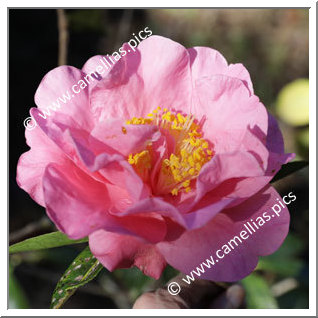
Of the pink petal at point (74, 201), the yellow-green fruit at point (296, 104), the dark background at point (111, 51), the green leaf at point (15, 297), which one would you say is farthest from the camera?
the yellow-green fruit at point (296, 104)

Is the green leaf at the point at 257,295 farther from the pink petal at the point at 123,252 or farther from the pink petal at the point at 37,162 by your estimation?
the pink petal at the point at 37,162

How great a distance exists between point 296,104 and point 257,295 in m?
1.10

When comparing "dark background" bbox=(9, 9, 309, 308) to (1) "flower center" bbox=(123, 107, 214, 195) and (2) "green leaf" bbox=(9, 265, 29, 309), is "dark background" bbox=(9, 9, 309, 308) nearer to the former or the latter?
(2) "green leaf" bbox=(9, 265, 29, 309)

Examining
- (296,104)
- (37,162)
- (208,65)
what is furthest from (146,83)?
(296,104)

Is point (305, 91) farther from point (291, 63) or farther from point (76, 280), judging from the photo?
point (76, 280)

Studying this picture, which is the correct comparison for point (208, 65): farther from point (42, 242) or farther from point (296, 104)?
point (296, 104)

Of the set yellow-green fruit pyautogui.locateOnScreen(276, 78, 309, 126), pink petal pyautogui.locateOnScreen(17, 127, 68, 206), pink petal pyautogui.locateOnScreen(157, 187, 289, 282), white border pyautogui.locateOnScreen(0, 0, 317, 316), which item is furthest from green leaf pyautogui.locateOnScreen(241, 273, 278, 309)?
yellow-green fruit pyautogui.locateOnScreen(276, 78, 309, 126)

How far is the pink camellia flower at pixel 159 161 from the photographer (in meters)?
0.72

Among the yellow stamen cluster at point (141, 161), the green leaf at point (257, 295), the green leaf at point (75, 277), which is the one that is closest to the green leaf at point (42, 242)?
the green leaf at point (75, 277)

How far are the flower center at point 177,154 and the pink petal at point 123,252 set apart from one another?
0.38ft

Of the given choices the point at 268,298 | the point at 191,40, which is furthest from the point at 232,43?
the point at 268,298

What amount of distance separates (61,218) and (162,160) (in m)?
0.23

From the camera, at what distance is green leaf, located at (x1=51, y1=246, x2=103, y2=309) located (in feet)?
2.61

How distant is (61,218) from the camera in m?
0.70
